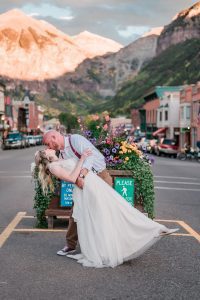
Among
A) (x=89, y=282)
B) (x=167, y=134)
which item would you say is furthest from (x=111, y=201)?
(x=167, y=134)

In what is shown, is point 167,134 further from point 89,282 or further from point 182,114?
point 89,282

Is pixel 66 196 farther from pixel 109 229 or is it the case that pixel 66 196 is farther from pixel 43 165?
pixel 109 229

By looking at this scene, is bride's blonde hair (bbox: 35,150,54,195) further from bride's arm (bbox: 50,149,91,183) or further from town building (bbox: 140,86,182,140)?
town building (bbox: 140,86,182,140)

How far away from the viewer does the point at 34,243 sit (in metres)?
9.29

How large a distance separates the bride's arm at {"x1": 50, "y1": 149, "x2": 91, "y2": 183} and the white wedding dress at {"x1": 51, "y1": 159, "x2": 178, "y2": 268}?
14 centimetres

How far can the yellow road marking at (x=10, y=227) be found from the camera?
967 cm

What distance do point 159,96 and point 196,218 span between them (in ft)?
338

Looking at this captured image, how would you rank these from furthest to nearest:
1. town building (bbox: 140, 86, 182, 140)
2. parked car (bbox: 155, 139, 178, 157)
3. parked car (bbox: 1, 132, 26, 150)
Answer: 1. town building (bbox: 140, 86, 182, 140)
2. parked car (bbox: 1, 132, 26, 150)
3. parked car (bbox: 155, 139, 178, 157)

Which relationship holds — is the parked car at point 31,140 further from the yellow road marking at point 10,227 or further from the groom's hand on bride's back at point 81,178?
the groom's hand on bride's back at point 81,178

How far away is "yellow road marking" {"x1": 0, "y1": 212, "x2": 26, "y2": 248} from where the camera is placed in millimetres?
9672

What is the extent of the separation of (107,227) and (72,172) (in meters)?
0.79

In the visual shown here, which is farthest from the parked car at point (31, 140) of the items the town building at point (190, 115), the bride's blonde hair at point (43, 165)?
the bride's blonde hair at point (43, 165)

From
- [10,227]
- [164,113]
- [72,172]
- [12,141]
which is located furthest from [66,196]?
[164,113]

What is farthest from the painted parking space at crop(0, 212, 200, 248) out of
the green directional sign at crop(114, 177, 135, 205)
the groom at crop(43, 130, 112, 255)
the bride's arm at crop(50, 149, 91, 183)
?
the groom at crop(43, 130, 112, 255)
